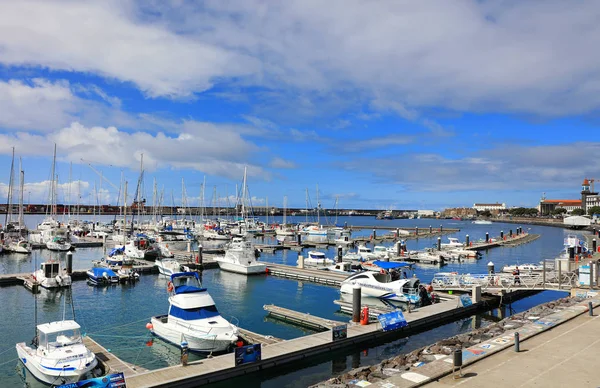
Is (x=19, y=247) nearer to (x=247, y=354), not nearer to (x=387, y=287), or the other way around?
(x=387, y=287)

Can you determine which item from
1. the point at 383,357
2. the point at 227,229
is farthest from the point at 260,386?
the point at 227,229

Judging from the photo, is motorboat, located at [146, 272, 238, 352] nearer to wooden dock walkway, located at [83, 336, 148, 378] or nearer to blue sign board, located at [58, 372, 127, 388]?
wooden dock walkway, located at [83, 336, 148, 378]

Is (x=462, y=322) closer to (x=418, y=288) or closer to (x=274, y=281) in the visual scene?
(x=418, y=288)

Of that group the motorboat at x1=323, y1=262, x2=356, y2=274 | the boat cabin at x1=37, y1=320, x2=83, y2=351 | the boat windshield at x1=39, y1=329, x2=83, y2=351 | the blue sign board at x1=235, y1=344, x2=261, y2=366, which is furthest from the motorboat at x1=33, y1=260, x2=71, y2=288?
the motorboat at x1=323, y1=262, x2=356, y2=274

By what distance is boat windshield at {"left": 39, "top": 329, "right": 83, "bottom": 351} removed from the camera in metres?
19.8

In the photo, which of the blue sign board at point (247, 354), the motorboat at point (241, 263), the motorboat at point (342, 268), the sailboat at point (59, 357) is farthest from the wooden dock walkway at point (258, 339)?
the motorboat at point (342, 268)

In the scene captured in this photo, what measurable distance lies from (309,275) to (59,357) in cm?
3066

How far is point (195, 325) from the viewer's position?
77.9 ft

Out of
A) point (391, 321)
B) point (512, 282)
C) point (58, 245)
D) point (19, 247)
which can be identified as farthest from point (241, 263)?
point (19, 247)

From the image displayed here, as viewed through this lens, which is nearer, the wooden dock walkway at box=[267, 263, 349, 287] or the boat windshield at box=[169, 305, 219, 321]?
the boat windshield at box=[169, 305, 219, 321]

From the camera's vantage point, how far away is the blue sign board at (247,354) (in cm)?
1908

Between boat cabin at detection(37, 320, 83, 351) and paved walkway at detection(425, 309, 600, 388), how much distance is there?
15382 mm

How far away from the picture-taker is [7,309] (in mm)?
33688

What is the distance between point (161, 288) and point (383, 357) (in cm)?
2586
